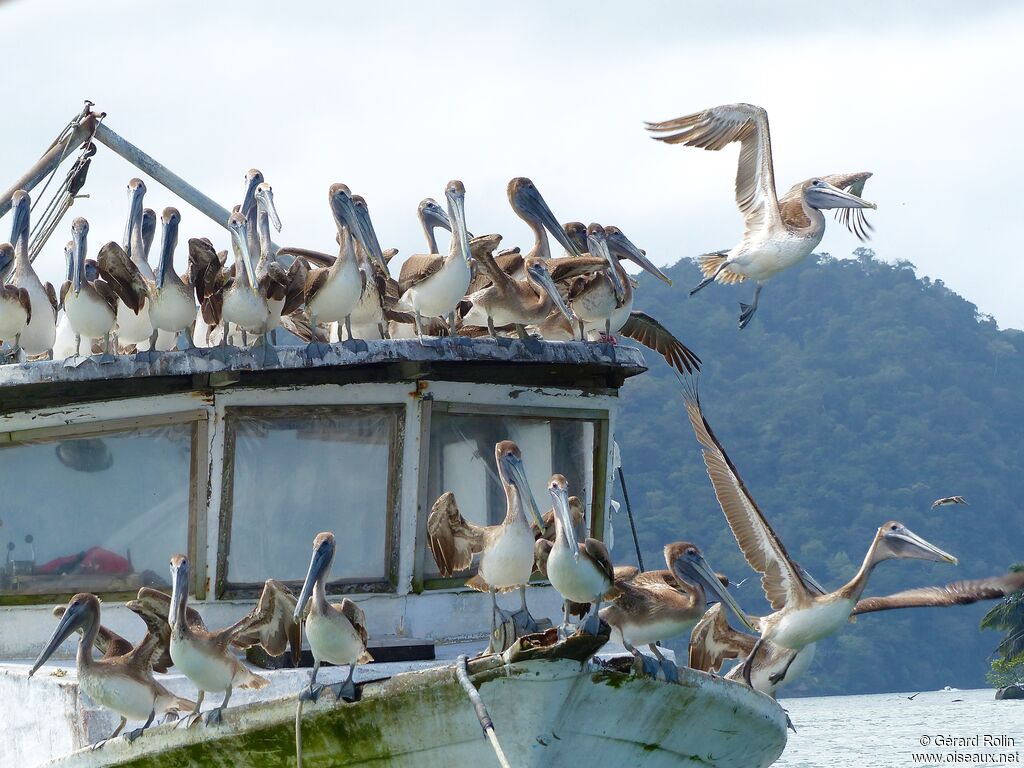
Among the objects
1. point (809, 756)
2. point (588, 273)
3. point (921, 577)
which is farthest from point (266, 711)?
point (921, 577)

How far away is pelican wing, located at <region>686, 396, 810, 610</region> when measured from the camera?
35.8 ft

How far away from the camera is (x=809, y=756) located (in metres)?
40.0

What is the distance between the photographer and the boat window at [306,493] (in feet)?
36.1

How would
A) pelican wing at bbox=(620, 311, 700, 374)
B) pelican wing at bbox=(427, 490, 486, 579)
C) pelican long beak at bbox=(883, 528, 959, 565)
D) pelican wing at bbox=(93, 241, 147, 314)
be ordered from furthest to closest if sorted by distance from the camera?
pelican wing at bbox=(620, 311, 700, 374) → pelican wing at bbox=(93, 241, 147, 314) → pelican long beak at bbox=(883, 528, 959, 565) → pelican wing at bbox=(427, 490, 486, 579)

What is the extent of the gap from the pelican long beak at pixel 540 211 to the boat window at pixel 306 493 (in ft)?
8.38

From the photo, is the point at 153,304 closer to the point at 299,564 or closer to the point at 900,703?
the point at 299,564

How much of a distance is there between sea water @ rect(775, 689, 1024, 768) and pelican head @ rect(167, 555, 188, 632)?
2236cm

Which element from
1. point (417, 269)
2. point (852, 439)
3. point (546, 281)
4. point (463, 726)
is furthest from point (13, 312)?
point (852, 439)

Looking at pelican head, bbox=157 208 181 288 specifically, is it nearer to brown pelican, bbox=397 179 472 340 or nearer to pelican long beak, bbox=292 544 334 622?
brown pelican, bbox=397 179 472 340

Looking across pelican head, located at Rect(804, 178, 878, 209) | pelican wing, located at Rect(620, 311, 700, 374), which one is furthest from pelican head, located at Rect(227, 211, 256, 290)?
pelican head, located at Rect(804, 178, 878, 209)

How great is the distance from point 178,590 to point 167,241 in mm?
2959

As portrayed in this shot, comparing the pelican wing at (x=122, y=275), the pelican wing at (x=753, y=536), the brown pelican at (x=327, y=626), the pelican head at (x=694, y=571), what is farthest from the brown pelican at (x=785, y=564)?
the pelican wing at (x=122, y=275)

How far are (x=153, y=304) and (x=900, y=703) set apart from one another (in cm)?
6280

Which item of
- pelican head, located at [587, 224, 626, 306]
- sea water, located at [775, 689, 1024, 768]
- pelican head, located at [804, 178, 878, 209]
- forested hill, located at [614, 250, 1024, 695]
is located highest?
pelican head, located at [804, 178, 878, 209]
